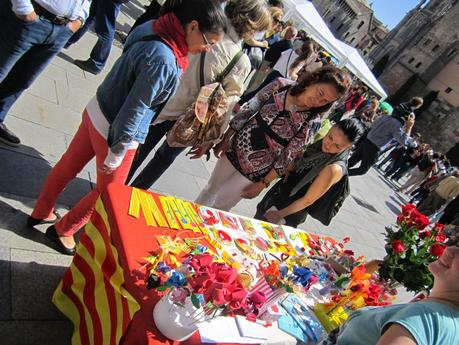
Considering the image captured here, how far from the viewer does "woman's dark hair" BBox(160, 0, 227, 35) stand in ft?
5.96

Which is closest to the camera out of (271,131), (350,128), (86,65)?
(350,128)

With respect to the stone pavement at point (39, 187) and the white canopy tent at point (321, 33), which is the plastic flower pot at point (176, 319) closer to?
the stone pavement at point (39, 187)

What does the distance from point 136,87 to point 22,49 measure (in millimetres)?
1252

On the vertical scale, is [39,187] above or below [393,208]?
below

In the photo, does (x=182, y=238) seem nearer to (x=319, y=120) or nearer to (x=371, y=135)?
(x=319, y=120)

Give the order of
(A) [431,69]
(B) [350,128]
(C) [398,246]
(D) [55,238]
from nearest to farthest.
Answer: (C) [398,246] → (D) [55,238] → (B) [350,128] → (A) [431,69]

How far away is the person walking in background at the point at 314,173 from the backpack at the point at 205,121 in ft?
2.66

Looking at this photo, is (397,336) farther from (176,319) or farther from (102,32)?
(102,32)

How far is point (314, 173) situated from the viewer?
119 inches

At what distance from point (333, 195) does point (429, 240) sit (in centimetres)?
105

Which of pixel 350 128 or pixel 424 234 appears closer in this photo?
pixel 424 234

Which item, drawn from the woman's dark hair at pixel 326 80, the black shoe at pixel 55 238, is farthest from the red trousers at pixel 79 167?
the woman's dark hair at pixel 326 80

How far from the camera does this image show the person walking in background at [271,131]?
270 centimetres

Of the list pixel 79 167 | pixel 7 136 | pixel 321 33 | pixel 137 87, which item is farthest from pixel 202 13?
pixel 321 33
